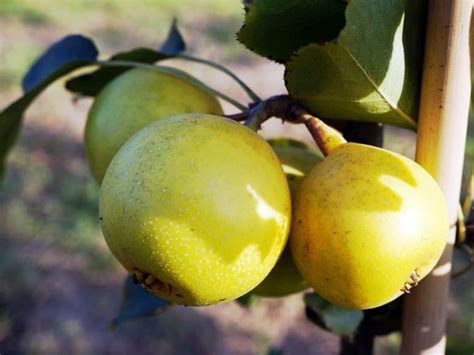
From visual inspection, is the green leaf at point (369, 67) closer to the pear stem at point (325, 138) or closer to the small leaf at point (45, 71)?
the pear stem at point (325, 138)

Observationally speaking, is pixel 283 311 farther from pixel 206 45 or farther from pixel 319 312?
pixel 206 45

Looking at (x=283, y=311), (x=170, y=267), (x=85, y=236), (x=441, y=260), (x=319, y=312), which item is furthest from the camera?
(x=85, y=236)

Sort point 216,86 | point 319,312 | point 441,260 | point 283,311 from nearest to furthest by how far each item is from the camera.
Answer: point 441,260
point 319,312
point 283,311
point 216,86

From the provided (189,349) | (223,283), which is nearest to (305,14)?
(223,283)

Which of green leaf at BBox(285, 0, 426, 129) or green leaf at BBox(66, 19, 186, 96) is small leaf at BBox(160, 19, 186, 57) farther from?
green leaf at BBox(285, 0, 426, 129)


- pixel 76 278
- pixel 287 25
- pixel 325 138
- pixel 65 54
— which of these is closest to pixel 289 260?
pixel 325 138

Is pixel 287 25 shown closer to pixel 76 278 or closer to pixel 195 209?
pixel 195 209
